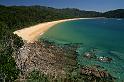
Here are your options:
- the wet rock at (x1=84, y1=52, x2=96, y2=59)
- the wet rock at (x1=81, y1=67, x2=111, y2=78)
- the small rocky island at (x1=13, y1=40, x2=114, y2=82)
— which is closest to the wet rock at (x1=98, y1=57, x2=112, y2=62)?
the wet rock at (x1=84, y1=52, x2=96, y2=59)

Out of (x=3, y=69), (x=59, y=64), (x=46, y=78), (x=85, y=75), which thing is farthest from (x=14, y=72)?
(x=59, y=64)

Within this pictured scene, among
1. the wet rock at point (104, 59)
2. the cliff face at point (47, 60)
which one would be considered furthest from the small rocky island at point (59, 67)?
the wet rock at point (104, 59)

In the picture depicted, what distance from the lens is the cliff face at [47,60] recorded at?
38.2 metres

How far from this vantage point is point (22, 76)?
32.6 m

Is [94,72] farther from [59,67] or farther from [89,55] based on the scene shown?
[89,55]

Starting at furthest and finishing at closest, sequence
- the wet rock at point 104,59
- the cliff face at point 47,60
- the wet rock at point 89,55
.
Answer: the wet rock at point 89,55 < the wet rock at point 104,59 < the cliff face at point 47,60

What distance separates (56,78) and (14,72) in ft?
25.0

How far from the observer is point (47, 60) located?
45.5 m

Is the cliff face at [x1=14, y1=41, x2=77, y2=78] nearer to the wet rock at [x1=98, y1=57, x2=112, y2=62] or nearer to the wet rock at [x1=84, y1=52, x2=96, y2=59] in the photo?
the wet rock at [x1=84, y1=52, x2=96, y2=59]

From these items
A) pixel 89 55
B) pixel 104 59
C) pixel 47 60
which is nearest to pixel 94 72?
pixel 47 60

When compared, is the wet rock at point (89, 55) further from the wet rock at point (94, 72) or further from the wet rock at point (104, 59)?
the wet rock at point (94, 72)

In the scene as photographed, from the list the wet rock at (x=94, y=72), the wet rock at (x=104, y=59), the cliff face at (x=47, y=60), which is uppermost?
the cliff face at (x=47, y=60)

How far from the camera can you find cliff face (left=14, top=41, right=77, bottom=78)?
1504 inches

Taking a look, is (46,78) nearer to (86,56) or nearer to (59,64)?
(59,64)
